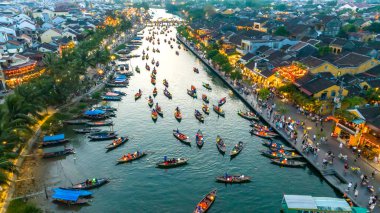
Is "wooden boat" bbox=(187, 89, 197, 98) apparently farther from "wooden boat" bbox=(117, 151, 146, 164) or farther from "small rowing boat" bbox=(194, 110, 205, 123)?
"wooden boat" bbox=(117, 151, 146, 164)

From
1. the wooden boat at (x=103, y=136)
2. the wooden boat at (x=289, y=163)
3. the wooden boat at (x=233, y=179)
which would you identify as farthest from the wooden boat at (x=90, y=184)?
the wooden boat at (x=289, y=163)

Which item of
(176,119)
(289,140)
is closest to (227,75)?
(176,119)

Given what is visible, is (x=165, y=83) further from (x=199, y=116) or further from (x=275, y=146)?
(x=275, y=146)

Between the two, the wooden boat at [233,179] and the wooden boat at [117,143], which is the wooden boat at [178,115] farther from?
the wooden boat at [233,179]

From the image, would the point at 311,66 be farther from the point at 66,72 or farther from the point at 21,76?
the point at 21,76

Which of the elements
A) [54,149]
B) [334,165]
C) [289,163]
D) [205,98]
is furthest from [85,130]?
[334,165]
